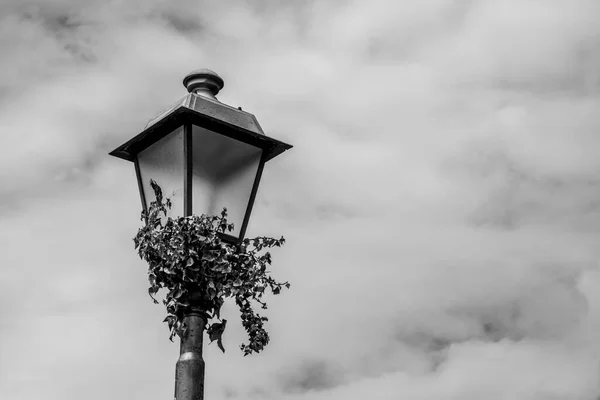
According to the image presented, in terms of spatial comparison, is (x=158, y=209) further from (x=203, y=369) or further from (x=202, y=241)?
(x=203, y=369)

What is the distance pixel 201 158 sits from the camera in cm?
609

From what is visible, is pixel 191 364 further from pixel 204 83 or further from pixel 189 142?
pixel 204 83

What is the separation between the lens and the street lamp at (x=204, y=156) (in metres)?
6.01

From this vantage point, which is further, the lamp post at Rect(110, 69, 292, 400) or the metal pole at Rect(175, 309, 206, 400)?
the lamp post at Rect(110, 69, 292, 400)

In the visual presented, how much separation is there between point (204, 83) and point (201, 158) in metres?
0.80

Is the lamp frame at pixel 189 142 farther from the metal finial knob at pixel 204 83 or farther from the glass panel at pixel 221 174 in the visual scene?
the metal finial knob at pixel 204 83

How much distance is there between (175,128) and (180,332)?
1.32 meters

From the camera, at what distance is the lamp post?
19.6ft

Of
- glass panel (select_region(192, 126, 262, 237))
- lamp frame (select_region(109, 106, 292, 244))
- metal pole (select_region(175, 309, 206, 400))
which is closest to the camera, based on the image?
metal pole (select_region(175, 309, 206, 400))

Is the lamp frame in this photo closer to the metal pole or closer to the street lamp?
the street lamp

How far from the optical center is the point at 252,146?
632cm

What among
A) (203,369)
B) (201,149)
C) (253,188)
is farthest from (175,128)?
(203,369)

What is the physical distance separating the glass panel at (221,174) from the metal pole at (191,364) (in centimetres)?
70

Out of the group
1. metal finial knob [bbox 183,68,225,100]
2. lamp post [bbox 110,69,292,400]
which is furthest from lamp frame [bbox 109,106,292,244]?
metal finial knob [bbox 183,68,225,100]
